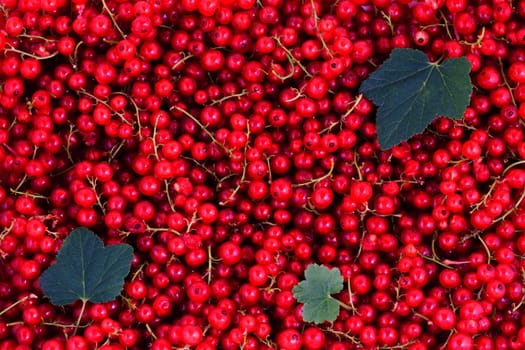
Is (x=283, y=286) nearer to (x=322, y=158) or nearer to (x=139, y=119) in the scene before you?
(x=322, y=158)

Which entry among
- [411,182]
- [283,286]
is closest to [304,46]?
[411,182]

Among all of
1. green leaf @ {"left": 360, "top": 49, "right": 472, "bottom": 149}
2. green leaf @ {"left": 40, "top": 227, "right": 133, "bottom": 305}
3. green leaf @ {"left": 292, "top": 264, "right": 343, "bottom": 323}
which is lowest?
green leaf @ {"left": 292, "top": 264, "right": 343, "bottom": 323}

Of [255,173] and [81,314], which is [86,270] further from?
[255,173]

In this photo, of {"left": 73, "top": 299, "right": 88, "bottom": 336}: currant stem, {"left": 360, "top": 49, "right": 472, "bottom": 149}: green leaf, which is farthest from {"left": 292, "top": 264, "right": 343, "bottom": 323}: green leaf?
{"left": 73, "top": 299, "right": 88, "bottom": 336}: currant stem

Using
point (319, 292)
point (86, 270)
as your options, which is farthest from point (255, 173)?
point (86, 270)

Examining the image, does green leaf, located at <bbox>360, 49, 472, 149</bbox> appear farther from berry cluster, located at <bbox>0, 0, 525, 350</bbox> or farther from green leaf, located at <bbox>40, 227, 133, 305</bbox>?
green leaf, located at <bbox>40, 227, 133, 305</bbox>
